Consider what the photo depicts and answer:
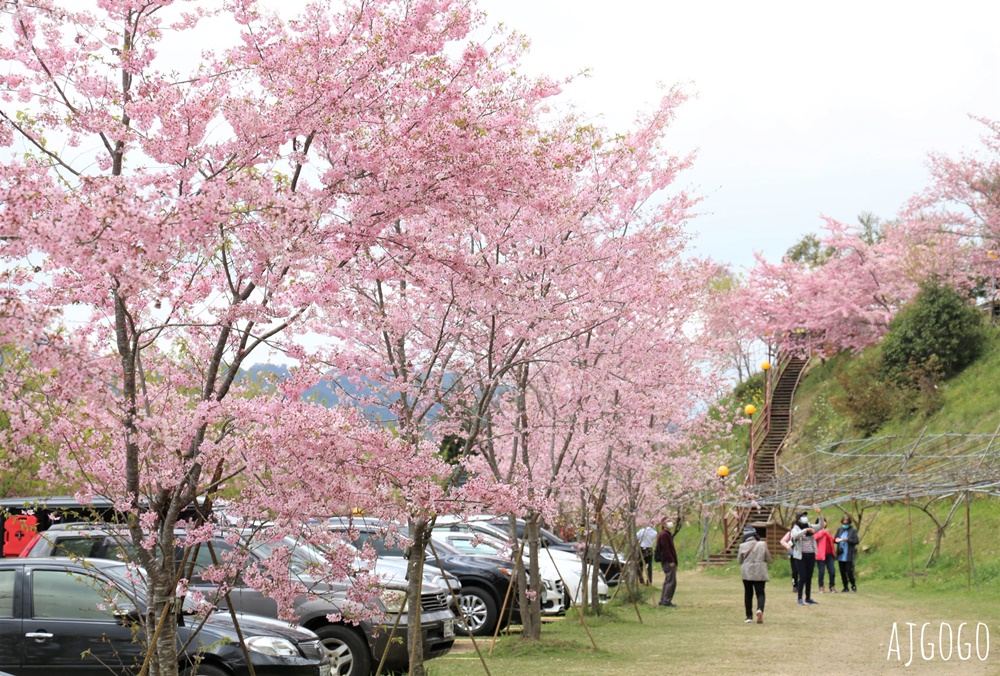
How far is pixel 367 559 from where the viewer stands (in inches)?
302

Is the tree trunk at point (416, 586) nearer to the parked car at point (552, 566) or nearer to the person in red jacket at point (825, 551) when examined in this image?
the parked car at point (552, 566)

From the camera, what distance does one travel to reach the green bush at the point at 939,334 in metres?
38.0

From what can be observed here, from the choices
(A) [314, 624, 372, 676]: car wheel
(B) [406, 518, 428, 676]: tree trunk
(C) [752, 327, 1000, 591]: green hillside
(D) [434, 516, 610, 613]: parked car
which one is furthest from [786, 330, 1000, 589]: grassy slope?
(B) [406, 518, 428, 676]: tree trunk

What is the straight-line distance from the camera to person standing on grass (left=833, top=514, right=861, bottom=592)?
23.7 meters

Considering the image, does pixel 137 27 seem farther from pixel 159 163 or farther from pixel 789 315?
pixel 789 315

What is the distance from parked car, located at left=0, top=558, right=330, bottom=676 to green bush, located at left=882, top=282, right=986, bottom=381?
1301 inches

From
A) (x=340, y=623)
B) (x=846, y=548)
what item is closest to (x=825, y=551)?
(x=846, y=548)

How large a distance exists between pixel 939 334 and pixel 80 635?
114 feet

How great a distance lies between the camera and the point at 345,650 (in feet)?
35.7

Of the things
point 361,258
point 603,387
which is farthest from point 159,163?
point 603,387

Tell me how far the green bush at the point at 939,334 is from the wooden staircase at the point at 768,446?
6216 mm
